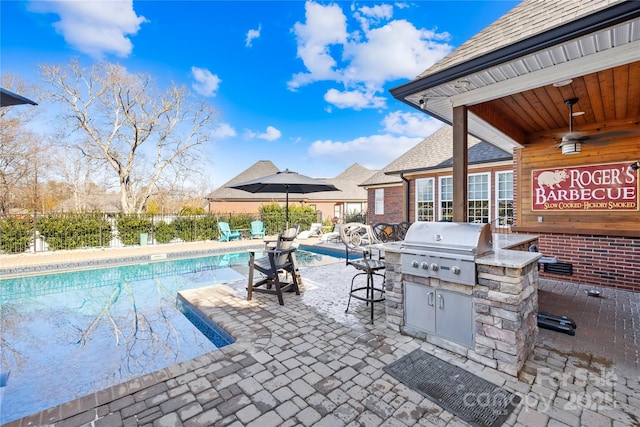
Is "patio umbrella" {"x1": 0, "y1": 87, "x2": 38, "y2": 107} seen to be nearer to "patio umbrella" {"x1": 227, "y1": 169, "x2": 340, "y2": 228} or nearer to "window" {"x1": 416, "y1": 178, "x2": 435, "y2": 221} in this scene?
"patio umbrella" {"x1": 227, "y1": 169, "x2": 340, "y2": 228}

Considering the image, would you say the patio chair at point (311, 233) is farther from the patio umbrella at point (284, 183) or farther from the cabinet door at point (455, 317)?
the cabinet door at point (455, 317)

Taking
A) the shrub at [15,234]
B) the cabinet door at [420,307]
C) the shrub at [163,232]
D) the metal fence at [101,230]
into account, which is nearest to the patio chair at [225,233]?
the metal fence at [101,230]

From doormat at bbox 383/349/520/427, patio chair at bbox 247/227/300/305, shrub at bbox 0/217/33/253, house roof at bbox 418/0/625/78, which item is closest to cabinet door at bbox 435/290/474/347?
doormat at bbox 383/349/520/427

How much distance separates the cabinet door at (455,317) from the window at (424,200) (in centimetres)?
849

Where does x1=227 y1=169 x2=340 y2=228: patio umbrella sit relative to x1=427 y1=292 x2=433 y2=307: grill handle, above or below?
above

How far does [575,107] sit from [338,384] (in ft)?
18.7

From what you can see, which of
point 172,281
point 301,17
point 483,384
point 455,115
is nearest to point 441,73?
point 455,115

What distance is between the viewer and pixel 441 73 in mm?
3506

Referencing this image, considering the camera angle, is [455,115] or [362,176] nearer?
[455,115]

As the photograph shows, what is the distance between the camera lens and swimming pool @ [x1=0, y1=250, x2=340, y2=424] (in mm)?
2865

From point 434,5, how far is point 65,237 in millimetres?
14392

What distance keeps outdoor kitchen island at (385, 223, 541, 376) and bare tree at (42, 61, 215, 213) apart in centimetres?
1860

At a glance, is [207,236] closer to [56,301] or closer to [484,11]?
[56,301]

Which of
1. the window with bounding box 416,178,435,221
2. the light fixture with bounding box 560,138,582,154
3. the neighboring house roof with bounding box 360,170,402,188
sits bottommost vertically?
the window with bounding box 416,178,435,221
